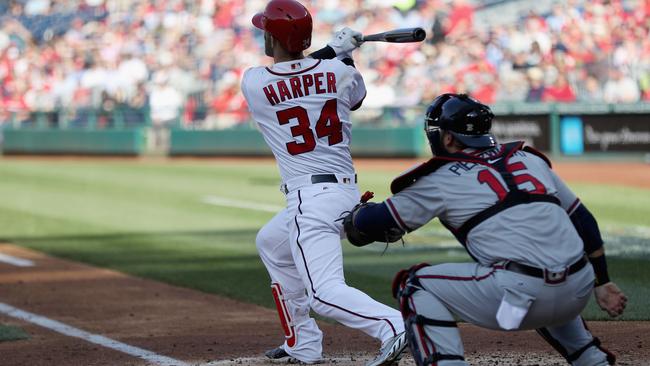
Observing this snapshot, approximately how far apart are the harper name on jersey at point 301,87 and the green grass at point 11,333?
282 centimetres

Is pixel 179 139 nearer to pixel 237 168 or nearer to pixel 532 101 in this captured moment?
pixel 237 168

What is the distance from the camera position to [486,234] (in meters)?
3.97

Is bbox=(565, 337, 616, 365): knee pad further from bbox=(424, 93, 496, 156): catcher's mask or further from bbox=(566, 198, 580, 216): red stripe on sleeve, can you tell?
bbox=(424, 93, 496, 156): catcher's mask

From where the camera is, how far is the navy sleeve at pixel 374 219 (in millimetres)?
4102

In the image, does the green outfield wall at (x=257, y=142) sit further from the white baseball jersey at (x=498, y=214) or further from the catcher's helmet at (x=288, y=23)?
the white baseball jersey at (x=498, y=214)

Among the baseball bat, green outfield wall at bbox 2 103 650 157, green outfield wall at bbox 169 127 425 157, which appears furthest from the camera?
green outfield wall at bbox 169 127 425 157

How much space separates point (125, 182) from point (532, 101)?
8033 mm

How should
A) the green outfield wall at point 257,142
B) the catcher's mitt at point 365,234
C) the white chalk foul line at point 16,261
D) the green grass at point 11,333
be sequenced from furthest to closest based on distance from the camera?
the green outfield wall at point 257,142 < the white chalk foul line at point 16,261 < the green grass at point 11,333 < the catcher's mitt at point 365,234

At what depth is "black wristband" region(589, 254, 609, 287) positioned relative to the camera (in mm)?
4137

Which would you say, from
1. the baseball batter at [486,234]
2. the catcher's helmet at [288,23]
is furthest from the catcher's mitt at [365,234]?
the catcher's helmet at [288,23]

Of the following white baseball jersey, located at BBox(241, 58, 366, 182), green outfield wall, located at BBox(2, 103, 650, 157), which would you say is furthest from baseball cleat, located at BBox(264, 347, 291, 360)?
green outfield wall, located at BBox(2, 103, 650, 157)

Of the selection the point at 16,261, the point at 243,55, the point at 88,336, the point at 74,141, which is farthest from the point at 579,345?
the point at 74,141

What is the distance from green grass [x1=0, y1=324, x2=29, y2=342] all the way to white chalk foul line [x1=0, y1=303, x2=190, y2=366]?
0.21 meters

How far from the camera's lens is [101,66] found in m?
27.2
